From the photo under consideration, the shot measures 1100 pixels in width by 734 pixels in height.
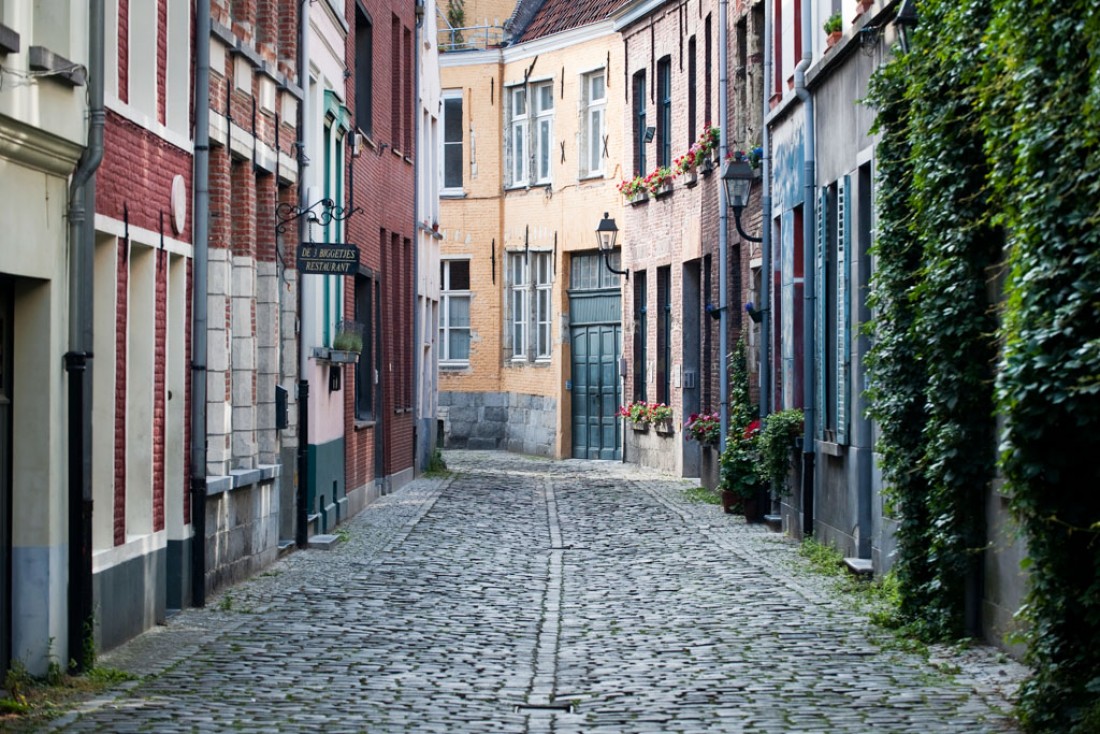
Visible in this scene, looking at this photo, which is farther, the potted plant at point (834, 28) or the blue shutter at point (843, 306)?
the potted plant at point (834, 28)

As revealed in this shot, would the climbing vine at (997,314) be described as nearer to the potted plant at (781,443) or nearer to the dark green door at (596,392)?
the potted plant at (781,443)

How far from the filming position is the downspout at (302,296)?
16.5 meters

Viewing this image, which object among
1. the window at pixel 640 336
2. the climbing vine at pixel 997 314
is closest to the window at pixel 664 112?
the window at pixel 640 336

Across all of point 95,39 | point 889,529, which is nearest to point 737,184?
point 889,529

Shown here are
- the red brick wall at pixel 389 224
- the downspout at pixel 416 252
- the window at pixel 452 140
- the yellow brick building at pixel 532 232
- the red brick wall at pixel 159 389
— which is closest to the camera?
the red brick wall at pixel 159 389

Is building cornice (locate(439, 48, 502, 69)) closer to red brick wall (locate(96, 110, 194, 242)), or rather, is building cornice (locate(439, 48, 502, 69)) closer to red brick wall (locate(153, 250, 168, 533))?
red brick wall (locate(96, 110, 194, 242))

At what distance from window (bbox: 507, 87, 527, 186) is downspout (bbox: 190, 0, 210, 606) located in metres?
23.6

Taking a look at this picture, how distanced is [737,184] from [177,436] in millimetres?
8967

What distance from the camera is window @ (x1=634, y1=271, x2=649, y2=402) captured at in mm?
30203

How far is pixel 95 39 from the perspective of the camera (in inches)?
378

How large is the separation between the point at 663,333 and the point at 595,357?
479cm

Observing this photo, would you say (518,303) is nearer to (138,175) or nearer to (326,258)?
(326,258)

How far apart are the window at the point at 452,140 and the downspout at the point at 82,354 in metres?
27.8

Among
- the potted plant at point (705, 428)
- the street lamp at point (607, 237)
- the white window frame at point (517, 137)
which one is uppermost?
the white window frame at point (517, 137)
